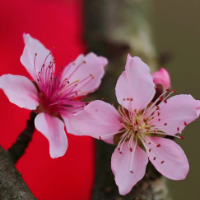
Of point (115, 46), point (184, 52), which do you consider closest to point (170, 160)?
point (115, 46)

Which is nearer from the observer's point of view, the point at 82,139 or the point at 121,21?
the point at 121,21

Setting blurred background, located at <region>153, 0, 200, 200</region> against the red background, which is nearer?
the red background

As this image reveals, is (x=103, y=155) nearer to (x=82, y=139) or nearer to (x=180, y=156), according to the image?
(x=180, y=156)

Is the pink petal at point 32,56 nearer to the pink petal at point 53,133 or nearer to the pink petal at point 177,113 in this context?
the pink petal at point 53,133

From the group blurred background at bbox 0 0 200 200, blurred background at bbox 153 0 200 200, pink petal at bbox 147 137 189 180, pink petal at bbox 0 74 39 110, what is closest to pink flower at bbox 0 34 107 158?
pink petal at bbox 0 74 39 110

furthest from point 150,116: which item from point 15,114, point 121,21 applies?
point 15,114

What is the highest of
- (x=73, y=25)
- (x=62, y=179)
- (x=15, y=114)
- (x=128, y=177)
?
(x=128, y=177)

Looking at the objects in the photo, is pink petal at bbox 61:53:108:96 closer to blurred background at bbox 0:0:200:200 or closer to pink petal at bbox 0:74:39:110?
pink petal at bbox 0:74:39:110
